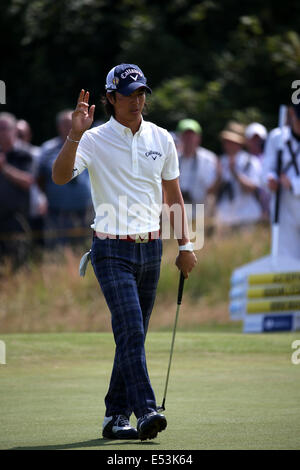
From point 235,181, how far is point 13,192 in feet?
10.3

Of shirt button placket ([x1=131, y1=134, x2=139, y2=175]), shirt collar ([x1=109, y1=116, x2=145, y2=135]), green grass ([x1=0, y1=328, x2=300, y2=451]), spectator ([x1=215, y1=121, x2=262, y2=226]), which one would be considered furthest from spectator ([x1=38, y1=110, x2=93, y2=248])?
shirt button placket ([x1=131, y1=134, x2=139, y2=175])

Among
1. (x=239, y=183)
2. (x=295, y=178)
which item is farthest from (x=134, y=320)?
(x=239, y=183)

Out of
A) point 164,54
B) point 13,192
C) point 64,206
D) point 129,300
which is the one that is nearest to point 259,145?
point 64,206

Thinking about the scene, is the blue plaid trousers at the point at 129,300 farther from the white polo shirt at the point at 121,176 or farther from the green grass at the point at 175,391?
the green grass at the point at 175,391

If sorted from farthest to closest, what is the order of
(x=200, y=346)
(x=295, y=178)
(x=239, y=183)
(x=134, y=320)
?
1. (x=239, y=183)
2. (x=295, y=178)
3. (x=200, y=346)
4. (x=134, y=320)

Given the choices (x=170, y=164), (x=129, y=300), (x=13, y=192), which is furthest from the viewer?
(x=13, y=192)

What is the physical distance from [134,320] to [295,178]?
21.1ft

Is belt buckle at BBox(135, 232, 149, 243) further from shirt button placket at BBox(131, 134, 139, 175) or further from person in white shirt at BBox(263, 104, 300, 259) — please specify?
person in white shirt at BBox(263, 104, 300, 259)

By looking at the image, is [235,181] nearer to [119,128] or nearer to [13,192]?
[13,192]

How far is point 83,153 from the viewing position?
6.20 meters

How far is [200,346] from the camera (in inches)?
410

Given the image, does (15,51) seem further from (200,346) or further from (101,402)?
(101,402)

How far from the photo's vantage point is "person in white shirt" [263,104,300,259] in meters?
12.2

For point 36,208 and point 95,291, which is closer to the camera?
point 95,291
